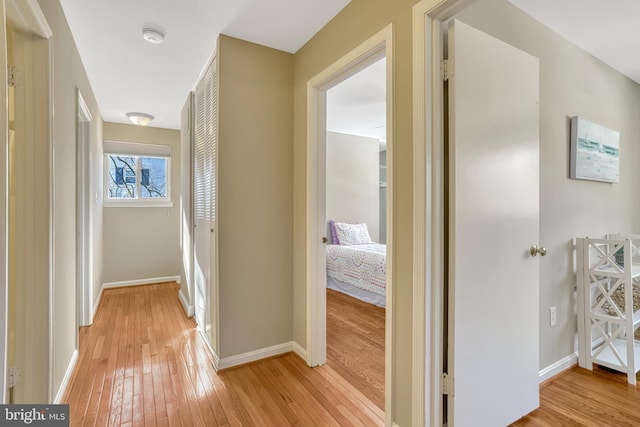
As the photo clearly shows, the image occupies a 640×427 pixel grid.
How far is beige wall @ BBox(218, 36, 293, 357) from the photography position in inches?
86.7

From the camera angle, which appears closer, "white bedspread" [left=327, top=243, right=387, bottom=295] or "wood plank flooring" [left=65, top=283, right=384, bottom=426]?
"wood plank flooring" [left=65, top=283, right=384, bottom=426]

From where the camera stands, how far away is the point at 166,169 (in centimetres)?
485

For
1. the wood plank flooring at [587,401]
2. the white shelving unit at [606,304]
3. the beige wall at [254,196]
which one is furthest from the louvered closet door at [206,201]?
the white shelving unit at [606,304]

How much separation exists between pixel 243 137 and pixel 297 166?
0.46 meters

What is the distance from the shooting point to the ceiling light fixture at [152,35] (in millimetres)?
2164

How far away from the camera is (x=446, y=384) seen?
1396 mm

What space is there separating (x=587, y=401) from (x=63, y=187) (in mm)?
3611

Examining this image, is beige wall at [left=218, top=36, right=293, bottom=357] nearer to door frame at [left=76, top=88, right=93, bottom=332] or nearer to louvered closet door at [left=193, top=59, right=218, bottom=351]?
louvered closet door at [left=193, top=59, right=218, bottom=351]

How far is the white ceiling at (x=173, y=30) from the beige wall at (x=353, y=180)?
283 cm

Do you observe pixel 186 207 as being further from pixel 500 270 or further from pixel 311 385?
pixel 500 270

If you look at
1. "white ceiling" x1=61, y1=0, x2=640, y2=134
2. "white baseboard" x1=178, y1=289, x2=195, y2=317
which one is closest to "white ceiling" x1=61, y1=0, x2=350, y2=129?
"white ceiling" x1=61, y1=0, x2=640, y2=134

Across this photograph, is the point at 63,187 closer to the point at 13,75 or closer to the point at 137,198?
Result: the point at 13,75

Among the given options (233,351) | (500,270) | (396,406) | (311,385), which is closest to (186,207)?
(233,351)

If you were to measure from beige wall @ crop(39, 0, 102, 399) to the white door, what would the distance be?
6.99 ft
